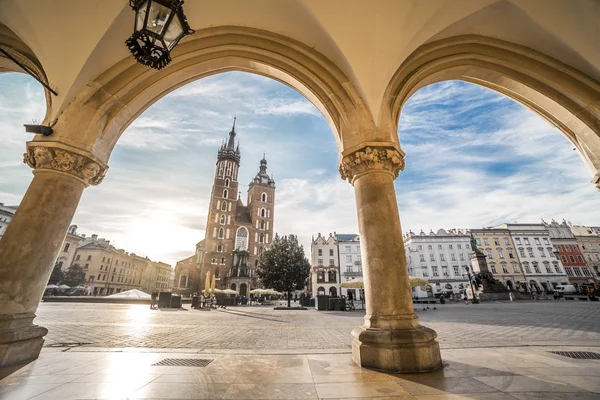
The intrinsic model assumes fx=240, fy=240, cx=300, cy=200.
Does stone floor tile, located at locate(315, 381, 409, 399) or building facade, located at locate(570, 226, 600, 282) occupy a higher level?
building facade, located at locate(570, 226, 600, 282)

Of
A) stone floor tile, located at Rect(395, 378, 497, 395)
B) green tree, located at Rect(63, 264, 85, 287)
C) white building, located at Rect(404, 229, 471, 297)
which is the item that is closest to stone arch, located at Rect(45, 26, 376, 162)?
stone floor tile, located at Rect(395, 378, 497, 395)

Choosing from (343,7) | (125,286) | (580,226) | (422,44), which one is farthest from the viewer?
(125,286)

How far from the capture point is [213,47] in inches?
205

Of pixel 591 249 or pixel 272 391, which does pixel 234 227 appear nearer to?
pixel 272 391

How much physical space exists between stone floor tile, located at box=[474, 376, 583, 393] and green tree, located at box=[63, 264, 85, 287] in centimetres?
5656

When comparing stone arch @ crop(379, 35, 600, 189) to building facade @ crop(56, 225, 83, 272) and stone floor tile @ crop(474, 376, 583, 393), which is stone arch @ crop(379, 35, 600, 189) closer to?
stone floor tile @ crop(474, 376, 583, 393)

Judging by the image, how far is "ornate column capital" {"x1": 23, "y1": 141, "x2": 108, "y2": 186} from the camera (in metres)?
3.86

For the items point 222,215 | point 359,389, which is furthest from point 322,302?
point 222,215

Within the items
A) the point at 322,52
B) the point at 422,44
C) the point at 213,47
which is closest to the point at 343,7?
the point at 322,52

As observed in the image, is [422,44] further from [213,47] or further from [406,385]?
[406,385]

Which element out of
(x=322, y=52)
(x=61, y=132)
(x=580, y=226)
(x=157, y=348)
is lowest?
(x=157, y=348)

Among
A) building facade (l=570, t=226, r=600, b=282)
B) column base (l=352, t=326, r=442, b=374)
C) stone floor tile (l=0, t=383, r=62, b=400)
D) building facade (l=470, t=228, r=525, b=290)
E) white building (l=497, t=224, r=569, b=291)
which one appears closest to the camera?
stone floor tile (l=0, t=383, r=62, b=400)

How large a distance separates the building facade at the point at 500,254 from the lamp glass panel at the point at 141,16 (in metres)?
51.6

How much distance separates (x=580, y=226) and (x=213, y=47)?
251ft
